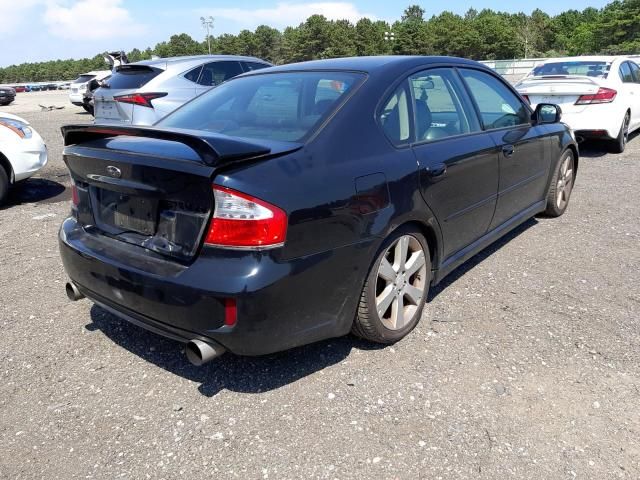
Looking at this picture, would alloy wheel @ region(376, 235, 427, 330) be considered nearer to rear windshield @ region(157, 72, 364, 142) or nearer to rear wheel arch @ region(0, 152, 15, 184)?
rear windshield @ region(157, 72, 364, 142)

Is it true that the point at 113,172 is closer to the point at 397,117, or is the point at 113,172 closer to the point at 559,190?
the point at 397,117

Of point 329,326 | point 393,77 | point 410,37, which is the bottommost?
point 329,326

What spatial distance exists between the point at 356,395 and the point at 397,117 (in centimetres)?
154

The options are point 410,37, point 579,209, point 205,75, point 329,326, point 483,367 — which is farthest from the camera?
point 410,37

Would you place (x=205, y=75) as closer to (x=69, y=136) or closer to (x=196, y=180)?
(x=69, y=136)

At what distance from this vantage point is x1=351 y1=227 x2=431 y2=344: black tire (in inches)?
113

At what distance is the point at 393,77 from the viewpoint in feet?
10.3

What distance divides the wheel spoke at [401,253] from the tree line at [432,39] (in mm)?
65280

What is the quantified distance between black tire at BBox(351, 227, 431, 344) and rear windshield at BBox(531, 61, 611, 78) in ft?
23.8

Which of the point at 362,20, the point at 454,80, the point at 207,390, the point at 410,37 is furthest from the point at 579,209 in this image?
the point at 362,20

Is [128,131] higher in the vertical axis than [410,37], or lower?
lower

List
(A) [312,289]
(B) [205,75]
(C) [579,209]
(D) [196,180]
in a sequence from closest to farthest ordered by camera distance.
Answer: (D) [196,180] → (A) [312,289] → (C) [579,209] → (B) [205,75]

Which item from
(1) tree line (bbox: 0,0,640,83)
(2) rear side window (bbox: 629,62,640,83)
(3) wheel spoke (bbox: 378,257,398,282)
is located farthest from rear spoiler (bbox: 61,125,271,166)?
(1) tree line (bbox: 0,0,640,83)

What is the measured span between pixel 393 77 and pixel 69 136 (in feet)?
6.04
